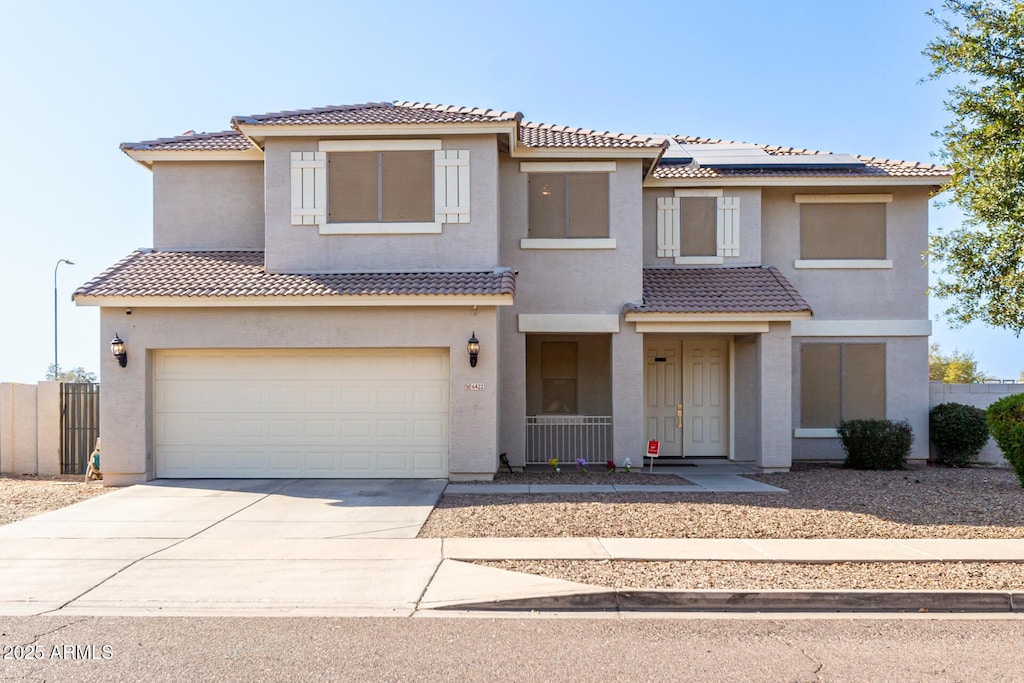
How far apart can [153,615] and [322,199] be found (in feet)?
28.1

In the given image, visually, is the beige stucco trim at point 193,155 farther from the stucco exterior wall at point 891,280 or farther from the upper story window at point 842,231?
the upper story window at point 842,231

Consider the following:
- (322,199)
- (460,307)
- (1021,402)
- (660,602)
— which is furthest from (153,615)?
(1021,402)

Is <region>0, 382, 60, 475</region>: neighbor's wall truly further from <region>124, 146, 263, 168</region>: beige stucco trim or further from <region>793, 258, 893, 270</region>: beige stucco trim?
<region>793, 258, 893, 270</region>: beige stucco trim

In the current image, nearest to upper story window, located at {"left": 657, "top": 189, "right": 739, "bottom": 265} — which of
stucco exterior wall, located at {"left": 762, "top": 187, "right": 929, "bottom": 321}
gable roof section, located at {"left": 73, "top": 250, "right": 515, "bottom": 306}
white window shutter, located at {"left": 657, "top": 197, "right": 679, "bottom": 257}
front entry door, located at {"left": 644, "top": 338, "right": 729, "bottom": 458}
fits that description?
white window shutter, located at {"left": 657, "top": 197, "right": 679, "bottom": 257}

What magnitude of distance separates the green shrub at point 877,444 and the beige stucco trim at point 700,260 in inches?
165

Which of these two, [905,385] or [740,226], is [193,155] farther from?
[905,385]

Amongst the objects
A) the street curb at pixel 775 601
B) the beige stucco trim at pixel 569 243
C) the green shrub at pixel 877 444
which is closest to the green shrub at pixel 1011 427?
the green shrub at pixel 877 444

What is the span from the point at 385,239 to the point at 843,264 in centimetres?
967

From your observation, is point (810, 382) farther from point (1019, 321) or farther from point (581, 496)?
point (581, 496)

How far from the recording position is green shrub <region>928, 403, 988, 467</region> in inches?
591

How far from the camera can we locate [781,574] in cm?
699

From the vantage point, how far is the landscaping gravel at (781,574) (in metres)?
6.62

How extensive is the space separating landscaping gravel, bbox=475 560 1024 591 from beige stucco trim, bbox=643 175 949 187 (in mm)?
9586

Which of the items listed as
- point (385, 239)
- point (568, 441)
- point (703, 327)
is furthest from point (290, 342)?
point (703, 327)
